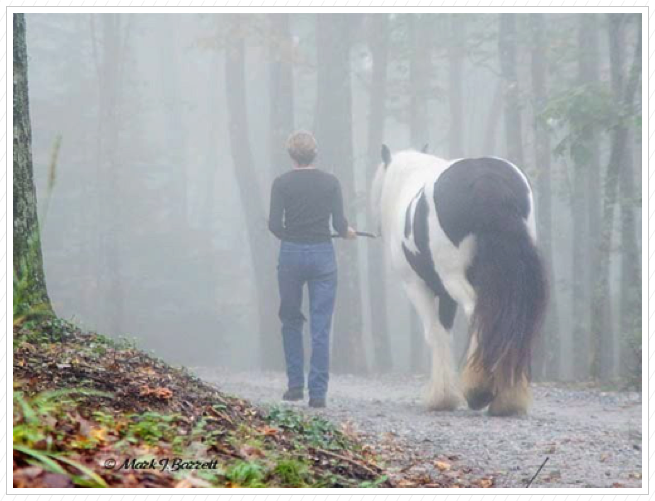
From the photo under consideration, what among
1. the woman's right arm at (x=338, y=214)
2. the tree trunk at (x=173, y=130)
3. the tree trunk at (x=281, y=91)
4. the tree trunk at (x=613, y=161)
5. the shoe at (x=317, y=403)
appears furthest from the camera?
the tree trunk at (x=173, y=130)

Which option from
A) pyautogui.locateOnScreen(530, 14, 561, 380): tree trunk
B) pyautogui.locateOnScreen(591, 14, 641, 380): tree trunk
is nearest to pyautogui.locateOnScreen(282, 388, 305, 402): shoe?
pyautogui.locateOnScreen(591, 14, 641, 380): tree trunk

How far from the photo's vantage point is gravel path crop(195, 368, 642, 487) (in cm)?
546

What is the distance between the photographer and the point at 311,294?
27.6 feet

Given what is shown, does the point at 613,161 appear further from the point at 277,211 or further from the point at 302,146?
the point at 277,211

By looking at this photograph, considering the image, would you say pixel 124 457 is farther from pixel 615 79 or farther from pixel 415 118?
pixel 415 118

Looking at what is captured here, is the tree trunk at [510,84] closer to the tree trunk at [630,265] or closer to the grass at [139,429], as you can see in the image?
the tree trunk at [630,265]

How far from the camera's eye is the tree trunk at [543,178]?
17312 millimetres

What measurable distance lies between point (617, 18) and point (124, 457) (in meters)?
11.1

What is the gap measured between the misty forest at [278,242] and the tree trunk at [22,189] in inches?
0.6

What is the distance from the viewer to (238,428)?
516 centimetres

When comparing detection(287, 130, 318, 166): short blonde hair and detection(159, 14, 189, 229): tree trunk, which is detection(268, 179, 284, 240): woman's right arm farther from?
detection(159, 14, 189, 229): tree trunk

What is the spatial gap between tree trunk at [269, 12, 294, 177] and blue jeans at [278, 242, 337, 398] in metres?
10.4

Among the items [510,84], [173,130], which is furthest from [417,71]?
[173,130]

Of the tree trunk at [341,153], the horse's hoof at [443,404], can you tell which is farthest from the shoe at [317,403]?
the tree trunk at [341,153]
